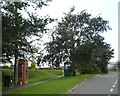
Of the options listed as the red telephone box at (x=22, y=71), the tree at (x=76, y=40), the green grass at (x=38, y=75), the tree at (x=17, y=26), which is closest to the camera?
the tree at (x=17, y=26)

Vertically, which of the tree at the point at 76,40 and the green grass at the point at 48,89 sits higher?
the tree at the point at 76,40

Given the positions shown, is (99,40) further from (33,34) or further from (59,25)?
(33,34)

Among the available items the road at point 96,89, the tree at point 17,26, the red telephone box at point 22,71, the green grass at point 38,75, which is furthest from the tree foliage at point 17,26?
the green grass at point 38,75

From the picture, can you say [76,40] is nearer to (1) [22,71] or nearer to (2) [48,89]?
(1) [22,71]

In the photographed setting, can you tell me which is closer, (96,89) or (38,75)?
(96,89)

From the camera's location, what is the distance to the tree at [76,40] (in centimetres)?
5369

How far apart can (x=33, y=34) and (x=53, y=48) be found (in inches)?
1121

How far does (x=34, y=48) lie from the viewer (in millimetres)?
28953

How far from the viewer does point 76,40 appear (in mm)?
54938

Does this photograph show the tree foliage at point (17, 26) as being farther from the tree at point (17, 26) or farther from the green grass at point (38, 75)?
the green grass at point (38, 75)

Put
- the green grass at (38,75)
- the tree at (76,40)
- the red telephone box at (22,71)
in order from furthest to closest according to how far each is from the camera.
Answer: the tree at (76,40), the green grass at (38,75), the red telephone box at (22,71)

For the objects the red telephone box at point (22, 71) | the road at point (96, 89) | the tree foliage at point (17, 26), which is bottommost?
the road at point (96, 89)

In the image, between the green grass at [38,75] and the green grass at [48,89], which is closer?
the green grass at [48,89]

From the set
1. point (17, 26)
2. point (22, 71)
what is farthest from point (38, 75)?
point (17, 26)
